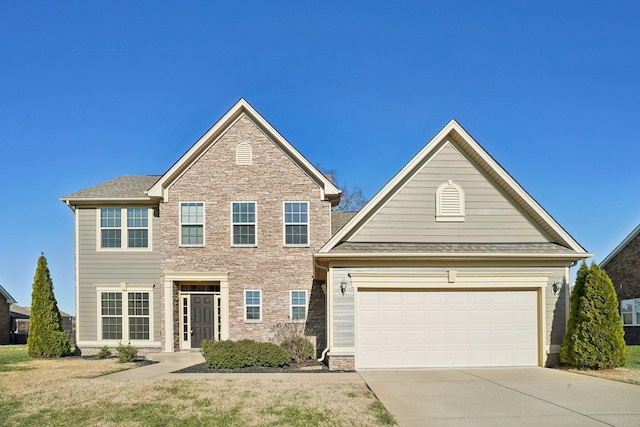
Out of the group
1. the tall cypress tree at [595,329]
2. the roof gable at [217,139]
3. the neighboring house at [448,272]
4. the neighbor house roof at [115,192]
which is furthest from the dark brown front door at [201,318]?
the tall cypress tree at [595,329]

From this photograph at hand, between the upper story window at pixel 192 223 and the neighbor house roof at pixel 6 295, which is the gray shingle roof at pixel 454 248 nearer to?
the upper story window at pixel 192 223

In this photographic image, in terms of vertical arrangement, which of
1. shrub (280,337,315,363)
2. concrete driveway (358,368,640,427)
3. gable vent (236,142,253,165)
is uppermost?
gable vent (236,142,253,165)

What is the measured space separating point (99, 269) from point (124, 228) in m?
1.74

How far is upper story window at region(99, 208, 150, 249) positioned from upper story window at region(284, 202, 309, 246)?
16.9 ft

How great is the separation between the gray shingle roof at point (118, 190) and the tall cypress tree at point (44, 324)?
3.11m

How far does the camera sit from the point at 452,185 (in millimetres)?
15664

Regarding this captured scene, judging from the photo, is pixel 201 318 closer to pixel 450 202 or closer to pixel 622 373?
pixel 450 202

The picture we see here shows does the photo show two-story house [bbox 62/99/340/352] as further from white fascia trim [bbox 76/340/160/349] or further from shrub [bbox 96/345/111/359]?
shrub [bbox 96/345/111/359]

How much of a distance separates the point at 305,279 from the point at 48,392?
31.0 ft

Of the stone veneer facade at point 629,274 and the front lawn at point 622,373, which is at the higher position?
the stone veneer facade at point 629,274

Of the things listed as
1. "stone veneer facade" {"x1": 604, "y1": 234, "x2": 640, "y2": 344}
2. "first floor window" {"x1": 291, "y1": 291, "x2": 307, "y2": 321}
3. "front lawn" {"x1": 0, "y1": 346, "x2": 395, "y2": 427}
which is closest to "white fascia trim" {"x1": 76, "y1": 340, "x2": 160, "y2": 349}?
"first floor window" {"x1": 291, "y1": 291, "x2": 307, "y2": 321}

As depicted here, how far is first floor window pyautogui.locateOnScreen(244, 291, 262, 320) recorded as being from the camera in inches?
753

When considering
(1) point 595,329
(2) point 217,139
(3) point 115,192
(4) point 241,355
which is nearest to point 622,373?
(1) point 595,329

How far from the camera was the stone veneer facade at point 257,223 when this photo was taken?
19172 mm
